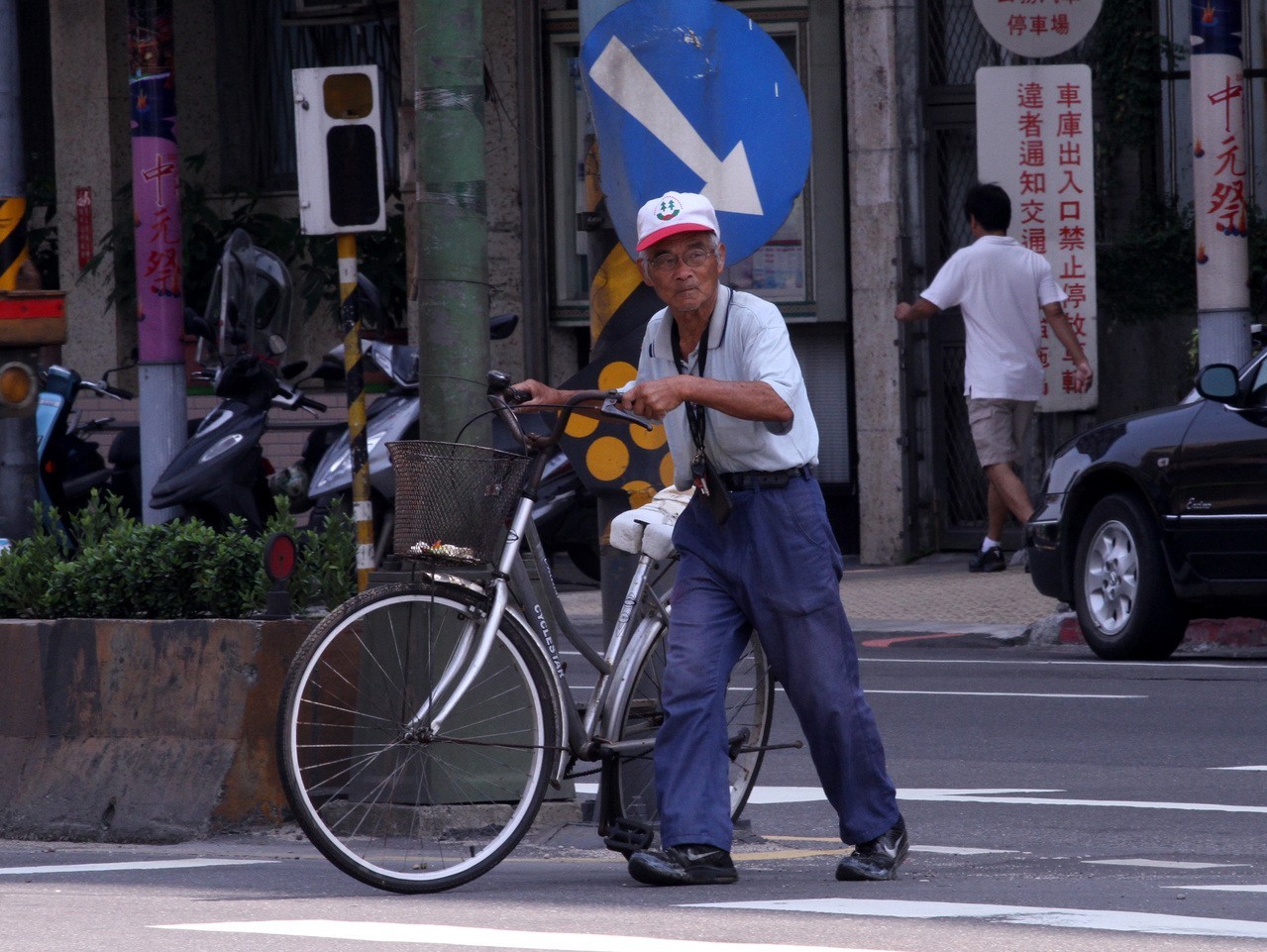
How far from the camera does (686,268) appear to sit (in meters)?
5.98

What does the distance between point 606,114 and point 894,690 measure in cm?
453

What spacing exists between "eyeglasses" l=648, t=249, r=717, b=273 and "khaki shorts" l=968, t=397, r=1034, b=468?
921cm

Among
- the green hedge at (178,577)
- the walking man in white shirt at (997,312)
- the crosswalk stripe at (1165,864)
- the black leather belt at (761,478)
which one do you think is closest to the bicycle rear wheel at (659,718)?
the black leather belt at (761,478)

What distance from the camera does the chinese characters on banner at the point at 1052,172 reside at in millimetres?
15500

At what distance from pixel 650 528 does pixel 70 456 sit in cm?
1045

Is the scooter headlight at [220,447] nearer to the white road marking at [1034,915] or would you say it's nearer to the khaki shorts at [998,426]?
the khaki shorts at [998,426]

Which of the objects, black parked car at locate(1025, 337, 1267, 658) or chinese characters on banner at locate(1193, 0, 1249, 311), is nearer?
black parked car at locate(1025, 337, 1267, 658)

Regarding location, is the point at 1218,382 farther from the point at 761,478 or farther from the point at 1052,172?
the point at 761,478

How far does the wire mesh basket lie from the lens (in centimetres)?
576

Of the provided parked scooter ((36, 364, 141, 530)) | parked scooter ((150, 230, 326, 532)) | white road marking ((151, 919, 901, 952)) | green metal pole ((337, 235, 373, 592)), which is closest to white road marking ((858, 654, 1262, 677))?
green metal pole ((337, 235, 373, 592))

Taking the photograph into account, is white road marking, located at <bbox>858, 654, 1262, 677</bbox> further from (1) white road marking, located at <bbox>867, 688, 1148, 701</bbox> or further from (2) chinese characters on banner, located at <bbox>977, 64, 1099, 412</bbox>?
(2) chinese characters on banner, located at <bbox>977, 64, 1099, 412</bbox>

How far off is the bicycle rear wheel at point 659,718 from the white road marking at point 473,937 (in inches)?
43.1

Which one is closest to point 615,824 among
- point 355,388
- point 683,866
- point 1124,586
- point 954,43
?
point 683,866

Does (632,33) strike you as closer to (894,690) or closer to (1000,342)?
(894,690)
